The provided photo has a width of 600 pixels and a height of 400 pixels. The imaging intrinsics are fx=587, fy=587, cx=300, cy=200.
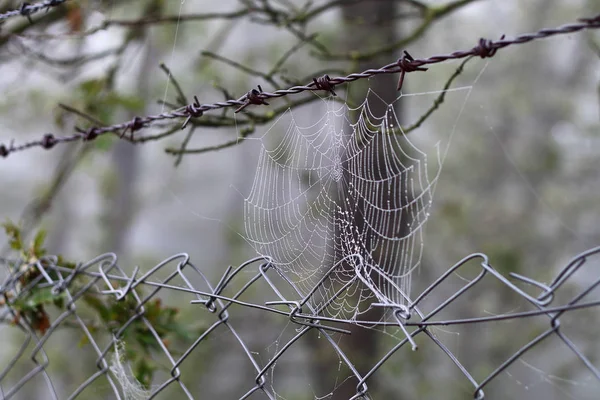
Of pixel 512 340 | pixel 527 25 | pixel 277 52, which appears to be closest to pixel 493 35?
pixel 527 25

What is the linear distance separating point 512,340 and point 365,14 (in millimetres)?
3718


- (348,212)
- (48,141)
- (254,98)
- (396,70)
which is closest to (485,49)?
(396,70)

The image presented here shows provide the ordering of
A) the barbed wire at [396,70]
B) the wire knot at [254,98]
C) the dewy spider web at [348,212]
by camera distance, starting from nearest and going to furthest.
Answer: the barbed wire at [396,70] → the wire knot at [254,98] → the dewy spider web at [348,212]

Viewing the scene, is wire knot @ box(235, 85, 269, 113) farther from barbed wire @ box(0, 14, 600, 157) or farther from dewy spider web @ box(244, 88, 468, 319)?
dewy spider web @ box(244, 88, 468, 319)

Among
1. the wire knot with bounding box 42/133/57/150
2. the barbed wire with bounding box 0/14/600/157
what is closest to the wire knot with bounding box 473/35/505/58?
the barbed wire with bounding box 0/14/600/157

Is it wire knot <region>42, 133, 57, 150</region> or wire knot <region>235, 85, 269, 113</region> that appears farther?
wire knot <region>42, 133, 57, 150</region>

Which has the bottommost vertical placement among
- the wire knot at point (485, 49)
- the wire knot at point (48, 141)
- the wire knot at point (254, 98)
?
the wire knot at point (485, 49)

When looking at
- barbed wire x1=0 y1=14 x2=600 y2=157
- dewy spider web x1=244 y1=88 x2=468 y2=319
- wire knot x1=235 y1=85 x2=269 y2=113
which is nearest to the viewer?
barbed wire x1=0 y1=14 x2=600 y2=157

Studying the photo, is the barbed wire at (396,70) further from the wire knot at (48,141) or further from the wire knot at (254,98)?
the wire knot at (48,141)

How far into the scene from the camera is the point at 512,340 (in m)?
5.64

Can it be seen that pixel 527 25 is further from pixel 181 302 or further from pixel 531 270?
pixel 181 302

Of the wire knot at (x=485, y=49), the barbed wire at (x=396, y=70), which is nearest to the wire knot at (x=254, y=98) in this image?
the barbed wire at (x=396, y=70)

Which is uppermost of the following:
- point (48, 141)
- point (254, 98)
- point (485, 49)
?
point (48, 141)

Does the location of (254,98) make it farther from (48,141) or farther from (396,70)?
(48,141)
